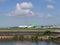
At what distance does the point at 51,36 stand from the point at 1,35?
63.1 ft

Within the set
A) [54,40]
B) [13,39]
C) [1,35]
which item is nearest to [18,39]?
[13,39]

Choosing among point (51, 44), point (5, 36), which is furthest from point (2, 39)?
point (51, 44)

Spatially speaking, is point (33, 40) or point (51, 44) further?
point (33, 40)

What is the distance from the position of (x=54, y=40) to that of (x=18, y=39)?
13.1 metres

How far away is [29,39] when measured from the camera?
2901 inches

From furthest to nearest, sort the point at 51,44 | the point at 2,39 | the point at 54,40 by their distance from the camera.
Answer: the point at 2,39, the point at 54,40, the point at 51,44

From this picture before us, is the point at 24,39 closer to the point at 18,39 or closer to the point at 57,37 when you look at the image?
the point at 18,39

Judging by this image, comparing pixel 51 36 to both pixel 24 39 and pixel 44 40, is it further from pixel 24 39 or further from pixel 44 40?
pixel 24 39

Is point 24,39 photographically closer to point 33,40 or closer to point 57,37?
point 33,40

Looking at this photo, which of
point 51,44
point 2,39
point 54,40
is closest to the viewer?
point 51,44

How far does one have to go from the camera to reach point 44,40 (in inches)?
2852

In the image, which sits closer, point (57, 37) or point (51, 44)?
point (51, 44)

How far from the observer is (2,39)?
76.4 m

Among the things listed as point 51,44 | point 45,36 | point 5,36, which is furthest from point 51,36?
point 5,36
